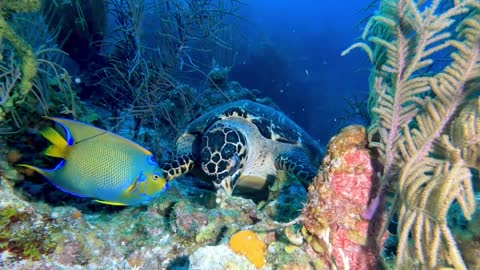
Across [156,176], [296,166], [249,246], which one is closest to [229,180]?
[296,166]

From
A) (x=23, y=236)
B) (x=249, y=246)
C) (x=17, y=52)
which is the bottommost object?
(x=23, y=236)

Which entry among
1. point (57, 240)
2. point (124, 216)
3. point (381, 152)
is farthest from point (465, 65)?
point (124, 216)

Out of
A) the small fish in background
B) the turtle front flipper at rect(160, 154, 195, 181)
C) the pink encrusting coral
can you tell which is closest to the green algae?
the small fish in background

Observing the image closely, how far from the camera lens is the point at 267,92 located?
1652cm

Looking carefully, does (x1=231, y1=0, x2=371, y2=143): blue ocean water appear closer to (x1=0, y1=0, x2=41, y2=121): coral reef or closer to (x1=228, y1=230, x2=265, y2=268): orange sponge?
(x1=228, y1=230, x2=265, y2=268): orange sponge

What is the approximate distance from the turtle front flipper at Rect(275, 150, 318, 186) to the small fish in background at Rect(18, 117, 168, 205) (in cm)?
222

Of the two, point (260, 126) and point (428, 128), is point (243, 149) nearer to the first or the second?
point (260, 126)

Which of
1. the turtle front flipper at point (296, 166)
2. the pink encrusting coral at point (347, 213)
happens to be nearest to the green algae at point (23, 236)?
the pink encrusting coral at point (347, 213)

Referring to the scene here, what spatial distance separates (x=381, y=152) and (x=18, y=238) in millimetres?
2055

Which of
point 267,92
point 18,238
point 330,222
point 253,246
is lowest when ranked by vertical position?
point 18,238

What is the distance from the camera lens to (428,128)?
1.57 m

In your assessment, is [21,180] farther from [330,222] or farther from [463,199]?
[463,199]

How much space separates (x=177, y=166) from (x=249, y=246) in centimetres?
218

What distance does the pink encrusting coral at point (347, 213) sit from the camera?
172 centimetres
